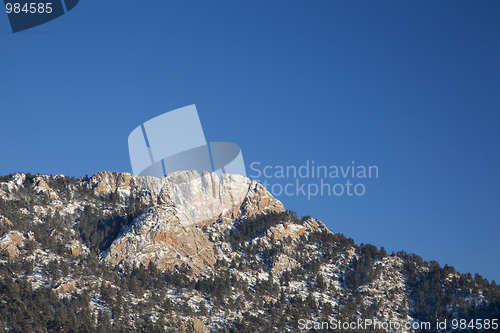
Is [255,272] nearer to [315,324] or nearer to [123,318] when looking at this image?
[315,324]

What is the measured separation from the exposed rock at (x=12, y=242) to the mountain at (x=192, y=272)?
290 millimetres

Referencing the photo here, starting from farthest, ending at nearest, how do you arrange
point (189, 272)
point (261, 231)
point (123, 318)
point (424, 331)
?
point (261, 231) → point (189, 272) → point (424, 331) → point (123, 318)

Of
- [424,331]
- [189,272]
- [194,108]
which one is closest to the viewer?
[194,108]

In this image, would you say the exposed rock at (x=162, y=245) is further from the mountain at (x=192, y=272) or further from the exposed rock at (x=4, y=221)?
the exposed rock at (x=4, y=221)

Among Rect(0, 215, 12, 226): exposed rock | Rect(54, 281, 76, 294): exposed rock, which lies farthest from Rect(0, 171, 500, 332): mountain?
Rect(0, 215, 12, 226): exposed rock

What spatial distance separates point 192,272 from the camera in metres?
135

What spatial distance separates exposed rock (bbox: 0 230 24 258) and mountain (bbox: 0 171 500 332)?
0.29 meters

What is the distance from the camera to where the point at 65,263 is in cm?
12219

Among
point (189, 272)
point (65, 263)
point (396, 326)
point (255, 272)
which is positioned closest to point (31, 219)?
point (65, 263)

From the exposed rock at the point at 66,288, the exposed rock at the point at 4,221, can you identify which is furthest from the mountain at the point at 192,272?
the exposed rock at the point at 4,221

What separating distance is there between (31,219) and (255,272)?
58510 mm

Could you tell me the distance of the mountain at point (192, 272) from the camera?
11106cm

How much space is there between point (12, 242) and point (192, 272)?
139ft

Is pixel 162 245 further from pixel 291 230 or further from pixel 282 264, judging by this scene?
pixel 291 230
